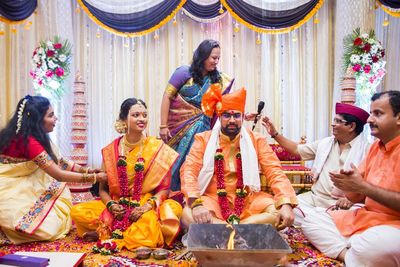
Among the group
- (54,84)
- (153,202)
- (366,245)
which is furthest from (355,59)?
(54,84)

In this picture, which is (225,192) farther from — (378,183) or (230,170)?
(378,183)

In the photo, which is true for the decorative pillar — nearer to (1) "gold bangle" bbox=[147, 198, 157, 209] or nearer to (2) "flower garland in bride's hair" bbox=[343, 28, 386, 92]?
(1) "gold bangle" bbox=[147, 198, 157, 209]

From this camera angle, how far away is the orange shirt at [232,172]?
296 centimetres

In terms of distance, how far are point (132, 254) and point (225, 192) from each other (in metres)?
0.90

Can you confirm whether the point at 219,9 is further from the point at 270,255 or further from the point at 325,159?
the point at 270,255

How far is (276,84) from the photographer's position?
6043 millimetres

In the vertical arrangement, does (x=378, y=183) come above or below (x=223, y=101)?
below

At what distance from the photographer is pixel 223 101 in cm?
310

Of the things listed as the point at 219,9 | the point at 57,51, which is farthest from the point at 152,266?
the point at 219,9

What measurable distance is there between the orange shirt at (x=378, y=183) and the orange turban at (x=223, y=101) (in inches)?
43.2

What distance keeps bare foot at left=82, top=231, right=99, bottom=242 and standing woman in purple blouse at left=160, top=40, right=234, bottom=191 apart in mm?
1281

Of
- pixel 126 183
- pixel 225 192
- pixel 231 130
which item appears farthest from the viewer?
pixel 126 183

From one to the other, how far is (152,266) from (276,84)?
4.21m

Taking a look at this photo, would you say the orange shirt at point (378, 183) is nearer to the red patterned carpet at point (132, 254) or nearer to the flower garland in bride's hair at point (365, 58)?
the red patterned carpet at point (132, 254)
